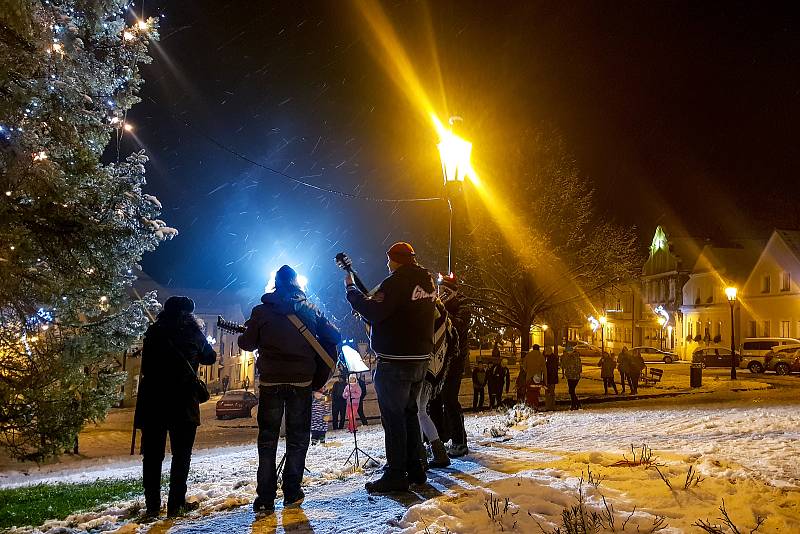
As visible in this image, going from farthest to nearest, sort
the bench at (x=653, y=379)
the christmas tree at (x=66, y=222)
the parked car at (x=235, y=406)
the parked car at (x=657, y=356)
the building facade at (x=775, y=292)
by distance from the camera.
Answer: the parked car at (x=657, y=356) < the building facade at (x=775, y=292) < the bench at (x=653, y=379) < the parked car at (x=235, y=406) < the christmas tree at (x=66, y=222)

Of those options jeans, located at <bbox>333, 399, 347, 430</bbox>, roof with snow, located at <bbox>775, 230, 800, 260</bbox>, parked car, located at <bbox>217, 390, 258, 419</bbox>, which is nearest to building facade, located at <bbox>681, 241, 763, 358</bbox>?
roof with snow, located at <bbox>775, 230, 800, 260</bbox>

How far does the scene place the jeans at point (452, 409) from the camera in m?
6.96

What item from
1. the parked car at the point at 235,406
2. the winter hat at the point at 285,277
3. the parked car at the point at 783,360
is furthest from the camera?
the parked car at the point at 783,360

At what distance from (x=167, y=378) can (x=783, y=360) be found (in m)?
38.7

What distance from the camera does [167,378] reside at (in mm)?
5270

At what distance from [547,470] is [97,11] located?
7432 millimetres

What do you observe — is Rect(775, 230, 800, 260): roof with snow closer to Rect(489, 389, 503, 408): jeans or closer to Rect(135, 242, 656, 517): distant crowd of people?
Rect(489, 389, 503, 408): jeans

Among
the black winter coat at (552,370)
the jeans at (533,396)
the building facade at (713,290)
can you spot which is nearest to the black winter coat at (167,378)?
the jeans at (533,396)

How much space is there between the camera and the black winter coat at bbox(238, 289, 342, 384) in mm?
4938

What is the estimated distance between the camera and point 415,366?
512 cm

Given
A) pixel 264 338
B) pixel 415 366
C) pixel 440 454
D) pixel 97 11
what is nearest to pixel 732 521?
pixel 415 366

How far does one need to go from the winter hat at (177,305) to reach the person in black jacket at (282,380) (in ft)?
2.59

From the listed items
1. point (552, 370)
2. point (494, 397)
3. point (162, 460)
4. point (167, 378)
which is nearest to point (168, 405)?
point (167, 378)

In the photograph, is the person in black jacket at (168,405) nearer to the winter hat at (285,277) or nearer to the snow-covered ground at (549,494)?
the snow-covered ground at (549,494)
